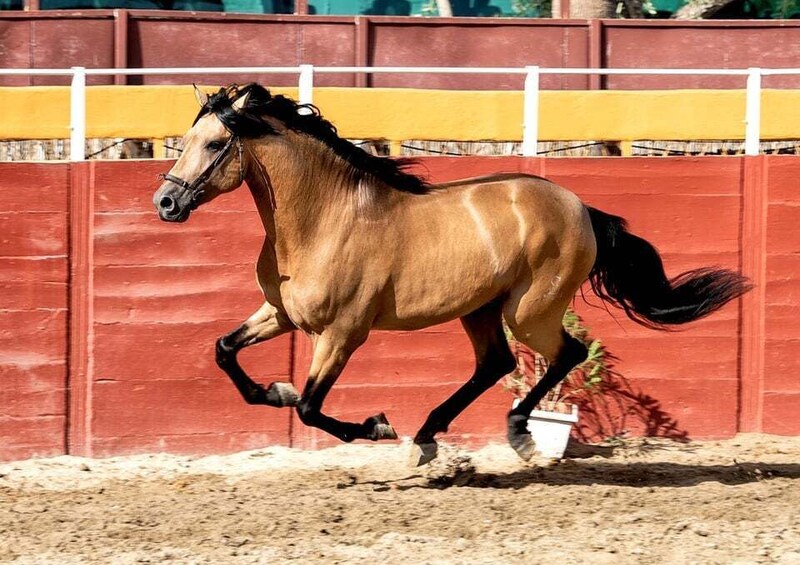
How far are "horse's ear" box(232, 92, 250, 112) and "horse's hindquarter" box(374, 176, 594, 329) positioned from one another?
95cm

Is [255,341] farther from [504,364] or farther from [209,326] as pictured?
[504,364]

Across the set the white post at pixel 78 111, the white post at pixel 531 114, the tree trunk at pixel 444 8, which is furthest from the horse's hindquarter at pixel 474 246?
the tree trunk at pixel 444 8

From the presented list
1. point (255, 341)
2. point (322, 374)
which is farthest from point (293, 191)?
point (322, 374)

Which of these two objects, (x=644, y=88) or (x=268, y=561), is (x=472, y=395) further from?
(x=644, y=88)

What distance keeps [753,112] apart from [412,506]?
3.38 meters

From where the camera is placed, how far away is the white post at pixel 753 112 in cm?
791

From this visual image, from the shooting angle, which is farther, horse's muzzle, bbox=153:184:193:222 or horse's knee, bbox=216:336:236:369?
horse's knee, bbox=216:336:236:369

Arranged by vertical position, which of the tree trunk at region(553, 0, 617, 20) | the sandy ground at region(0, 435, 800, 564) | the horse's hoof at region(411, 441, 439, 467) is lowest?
the sandy ground at region(0, 435, 800, 564)

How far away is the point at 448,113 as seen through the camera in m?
7.91

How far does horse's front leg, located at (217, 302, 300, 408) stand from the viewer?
21.1 ft

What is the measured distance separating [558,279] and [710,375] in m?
1.75

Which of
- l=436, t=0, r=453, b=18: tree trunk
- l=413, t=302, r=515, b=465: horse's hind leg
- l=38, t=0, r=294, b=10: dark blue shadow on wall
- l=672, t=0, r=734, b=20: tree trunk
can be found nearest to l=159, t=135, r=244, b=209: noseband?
l=413, t=302, r=515, b=465: horse's hind leg

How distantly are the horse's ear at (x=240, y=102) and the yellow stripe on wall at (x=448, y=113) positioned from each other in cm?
165

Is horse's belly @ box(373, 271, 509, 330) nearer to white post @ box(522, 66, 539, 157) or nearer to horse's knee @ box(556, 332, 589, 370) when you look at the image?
horse's knee @ box(556, 332, 589, 370)
